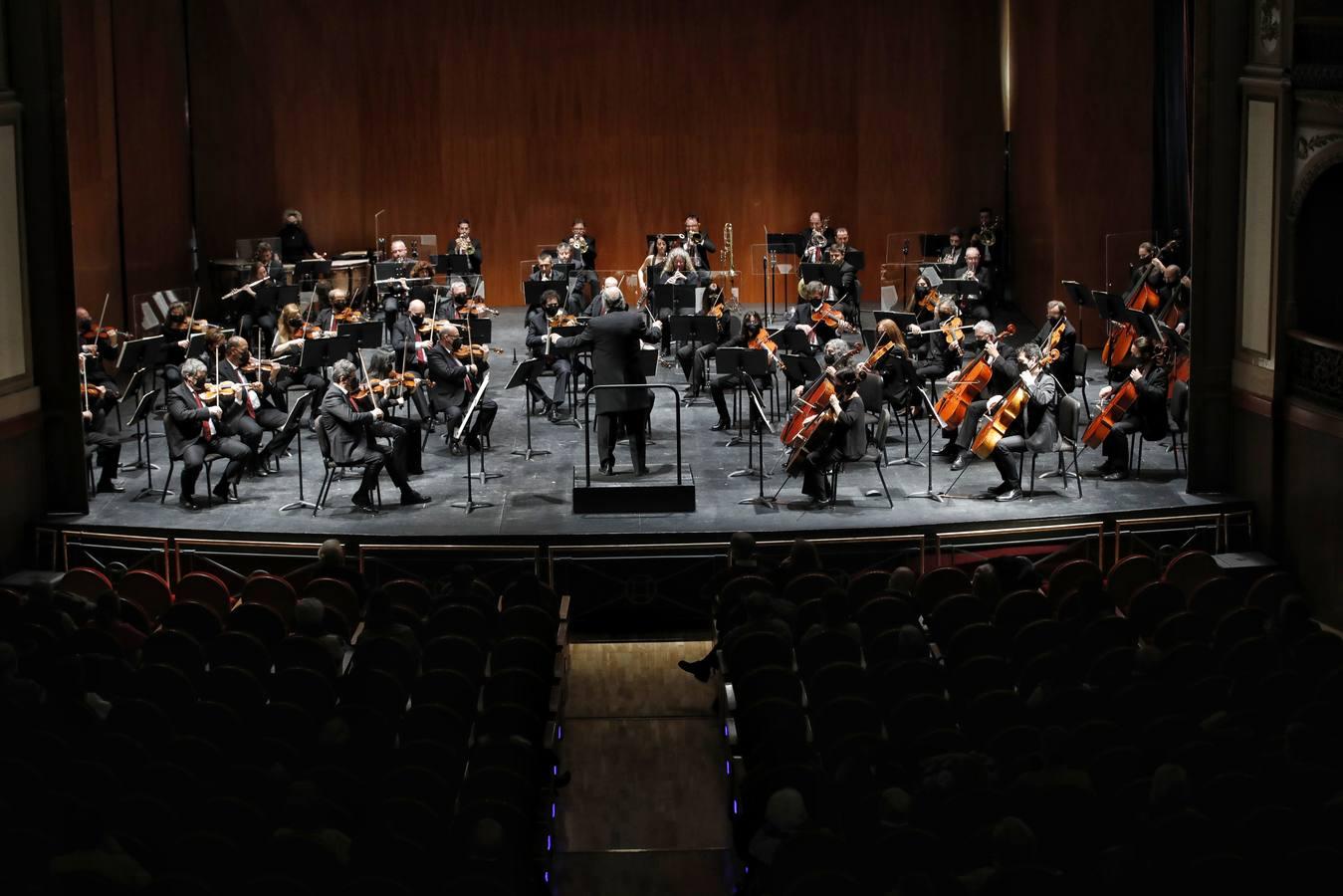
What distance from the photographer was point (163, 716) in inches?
314

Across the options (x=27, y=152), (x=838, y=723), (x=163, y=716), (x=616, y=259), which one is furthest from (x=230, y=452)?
(x=616, y=259)

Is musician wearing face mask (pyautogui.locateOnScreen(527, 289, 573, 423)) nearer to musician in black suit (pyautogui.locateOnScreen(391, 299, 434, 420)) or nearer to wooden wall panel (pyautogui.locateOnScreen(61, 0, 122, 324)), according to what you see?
musician in black suit (pyautogui.locateOnScreen(391, 299, 434, 420))

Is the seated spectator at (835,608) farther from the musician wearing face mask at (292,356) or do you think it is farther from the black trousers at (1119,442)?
the musician wearing face mask at (292,356)

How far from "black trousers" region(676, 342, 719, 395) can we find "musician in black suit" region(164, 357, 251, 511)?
4.78 metres

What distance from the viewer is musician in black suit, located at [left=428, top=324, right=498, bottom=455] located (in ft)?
47.1

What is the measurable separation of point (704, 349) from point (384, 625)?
739 centimetres

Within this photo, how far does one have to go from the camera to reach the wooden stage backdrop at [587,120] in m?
21.6

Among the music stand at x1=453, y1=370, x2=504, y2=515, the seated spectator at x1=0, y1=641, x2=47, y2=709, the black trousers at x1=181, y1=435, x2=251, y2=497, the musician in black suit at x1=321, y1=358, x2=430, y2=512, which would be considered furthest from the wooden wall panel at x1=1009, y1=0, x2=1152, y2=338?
the seated spectator at x1=0, y1=641, x2=47, y2=709

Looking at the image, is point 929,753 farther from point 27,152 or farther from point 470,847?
point 27,152

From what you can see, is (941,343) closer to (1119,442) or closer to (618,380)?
(1119,442)

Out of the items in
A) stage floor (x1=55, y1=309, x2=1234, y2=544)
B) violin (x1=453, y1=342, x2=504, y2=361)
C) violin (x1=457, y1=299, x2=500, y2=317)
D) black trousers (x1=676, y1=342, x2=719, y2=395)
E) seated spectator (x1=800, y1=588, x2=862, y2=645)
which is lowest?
seated spectator (x1=800, y1=588, x2=862, y2=645)

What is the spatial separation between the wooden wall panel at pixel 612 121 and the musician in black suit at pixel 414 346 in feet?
22.9

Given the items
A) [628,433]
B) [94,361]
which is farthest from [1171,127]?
[94,361]

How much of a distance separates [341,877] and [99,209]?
13.4 m
